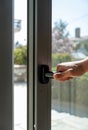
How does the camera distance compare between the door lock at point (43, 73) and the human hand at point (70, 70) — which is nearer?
the human hand at point (70, 70)

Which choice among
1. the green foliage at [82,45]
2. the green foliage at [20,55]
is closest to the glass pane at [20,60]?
the green foliage at [20,55]

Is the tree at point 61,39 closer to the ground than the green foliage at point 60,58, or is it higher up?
higher up

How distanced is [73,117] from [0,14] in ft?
1.88

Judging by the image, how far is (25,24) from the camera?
0.96 metres

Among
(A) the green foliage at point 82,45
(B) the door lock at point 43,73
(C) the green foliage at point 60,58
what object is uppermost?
(A) the green foliage at point 82,45

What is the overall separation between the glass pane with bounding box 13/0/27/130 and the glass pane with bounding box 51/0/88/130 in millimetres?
130

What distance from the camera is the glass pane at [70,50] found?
955 mm

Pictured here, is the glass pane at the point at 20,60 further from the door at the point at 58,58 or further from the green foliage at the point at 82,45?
the green foliage at the point at 82,45

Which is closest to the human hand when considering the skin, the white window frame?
the skin

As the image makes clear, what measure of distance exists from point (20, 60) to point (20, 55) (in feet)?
0.08

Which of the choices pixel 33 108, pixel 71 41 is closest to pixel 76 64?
pixel 71 41

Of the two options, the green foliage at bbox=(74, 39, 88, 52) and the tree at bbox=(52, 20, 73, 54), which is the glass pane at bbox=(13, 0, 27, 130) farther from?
the green foliage at bbox=(74, 39, 88, 52)

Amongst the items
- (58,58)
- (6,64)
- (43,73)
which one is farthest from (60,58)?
(6,64)

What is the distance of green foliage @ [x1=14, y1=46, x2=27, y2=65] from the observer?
0.96 metres
